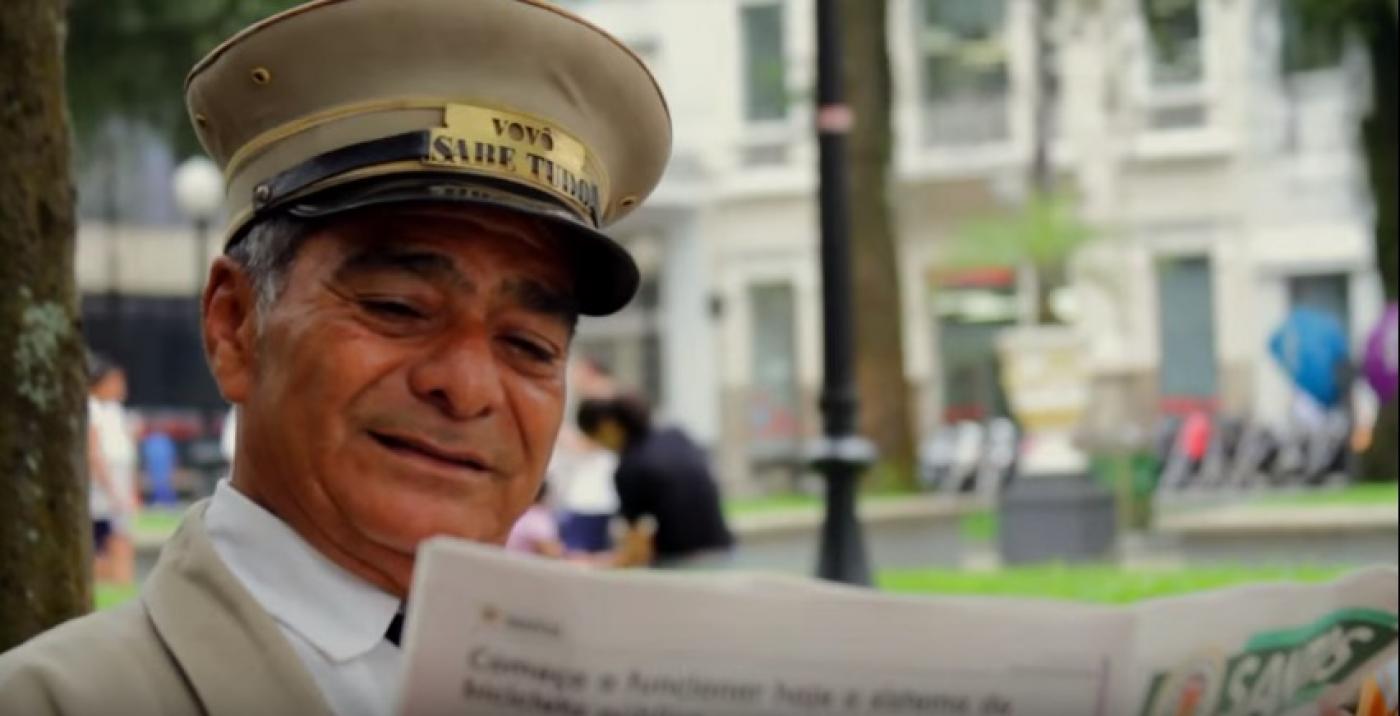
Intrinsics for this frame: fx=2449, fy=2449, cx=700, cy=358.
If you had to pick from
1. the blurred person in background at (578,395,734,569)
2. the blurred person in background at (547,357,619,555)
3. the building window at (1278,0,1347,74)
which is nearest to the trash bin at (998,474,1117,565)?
the blurred person in background at (547,357,619,555)

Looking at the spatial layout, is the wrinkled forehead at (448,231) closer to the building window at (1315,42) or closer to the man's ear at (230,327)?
the man's ear at (230,327)

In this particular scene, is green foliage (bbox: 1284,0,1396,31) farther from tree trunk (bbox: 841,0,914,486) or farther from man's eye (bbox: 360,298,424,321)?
man's eye (bbox: 360,298,424,321)

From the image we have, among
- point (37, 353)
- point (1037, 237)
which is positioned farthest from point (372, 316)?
point (1037, 237)

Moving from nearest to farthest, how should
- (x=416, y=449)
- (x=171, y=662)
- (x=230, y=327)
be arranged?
1. (x=171, y=662)
2. (x=416, y=449)
3. (x=230, y=327)

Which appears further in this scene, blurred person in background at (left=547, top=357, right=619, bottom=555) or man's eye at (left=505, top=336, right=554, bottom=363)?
blurred person in background at (left=547, top=357, right=619, bottom=555)

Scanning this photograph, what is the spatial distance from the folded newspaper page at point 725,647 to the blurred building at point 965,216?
26.5 metres

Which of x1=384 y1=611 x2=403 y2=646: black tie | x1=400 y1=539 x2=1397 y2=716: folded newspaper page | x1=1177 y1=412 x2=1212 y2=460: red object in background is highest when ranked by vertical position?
x1=400 y1=539 x2=1397 y2=716: folded newspaper page

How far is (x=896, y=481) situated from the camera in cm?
1838

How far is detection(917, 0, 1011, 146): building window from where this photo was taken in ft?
111

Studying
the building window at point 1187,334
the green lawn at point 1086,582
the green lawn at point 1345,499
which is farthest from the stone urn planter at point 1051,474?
the building window at point 1187,334

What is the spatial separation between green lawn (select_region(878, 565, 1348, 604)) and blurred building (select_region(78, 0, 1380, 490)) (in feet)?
62.4

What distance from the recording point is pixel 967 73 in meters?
34.2

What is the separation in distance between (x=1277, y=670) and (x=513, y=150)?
0.65 meters

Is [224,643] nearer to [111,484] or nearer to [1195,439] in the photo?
[111,484]
